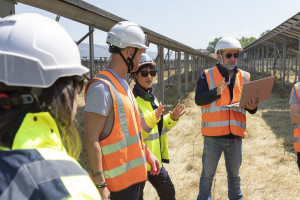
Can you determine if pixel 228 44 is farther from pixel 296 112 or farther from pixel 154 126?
pixel 154 126

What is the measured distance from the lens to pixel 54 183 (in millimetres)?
736

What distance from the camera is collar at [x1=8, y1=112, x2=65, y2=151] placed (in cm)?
77

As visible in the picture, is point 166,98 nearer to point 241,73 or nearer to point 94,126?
point 241,73

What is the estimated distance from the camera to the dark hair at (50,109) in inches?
31.3

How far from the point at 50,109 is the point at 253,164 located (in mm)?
5042

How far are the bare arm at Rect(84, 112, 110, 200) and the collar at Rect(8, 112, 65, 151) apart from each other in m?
0.82

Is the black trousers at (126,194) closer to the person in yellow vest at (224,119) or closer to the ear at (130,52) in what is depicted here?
the ear at (130,52)

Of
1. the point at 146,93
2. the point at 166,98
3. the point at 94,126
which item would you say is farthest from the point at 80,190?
the point at 166,98

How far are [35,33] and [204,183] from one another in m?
2.72

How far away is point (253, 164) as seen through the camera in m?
5.23

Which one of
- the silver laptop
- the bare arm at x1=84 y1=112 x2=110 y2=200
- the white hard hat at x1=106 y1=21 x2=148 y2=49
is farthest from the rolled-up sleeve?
the bare arm at x1=84 y1=112 x2=110 y2=200

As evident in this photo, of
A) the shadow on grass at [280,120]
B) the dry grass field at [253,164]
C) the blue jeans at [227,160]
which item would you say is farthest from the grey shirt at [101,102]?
the shadow on grass at [280,120]

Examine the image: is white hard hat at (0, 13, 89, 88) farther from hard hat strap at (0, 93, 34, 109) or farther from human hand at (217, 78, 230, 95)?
human hand at (217, 78, 230, 95)

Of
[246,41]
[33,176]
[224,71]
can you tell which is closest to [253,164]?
[224,71]
